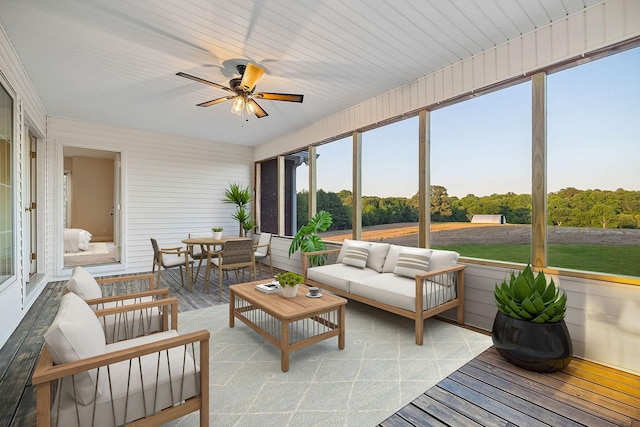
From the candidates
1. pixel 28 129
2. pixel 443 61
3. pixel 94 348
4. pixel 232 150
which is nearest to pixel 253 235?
pixel 232 150

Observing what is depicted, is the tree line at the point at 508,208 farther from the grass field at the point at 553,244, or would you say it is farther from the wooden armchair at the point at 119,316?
the wooden armchair at the point at 119,316

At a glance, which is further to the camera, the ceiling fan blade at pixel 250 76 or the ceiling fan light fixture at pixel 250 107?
the ceiling fan light fixture at pixel 250 107

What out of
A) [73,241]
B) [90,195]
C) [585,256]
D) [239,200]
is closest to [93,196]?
[90,195]

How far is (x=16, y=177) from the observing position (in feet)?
11.0

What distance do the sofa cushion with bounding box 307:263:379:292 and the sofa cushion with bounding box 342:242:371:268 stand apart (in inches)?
2.6

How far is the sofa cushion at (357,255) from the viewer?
13.5 ft

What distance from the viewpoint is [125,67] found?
346 centimetres

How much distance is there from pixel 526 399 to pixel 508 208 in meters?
1.98

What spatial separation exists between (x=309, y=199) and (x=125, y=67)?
11.4ft

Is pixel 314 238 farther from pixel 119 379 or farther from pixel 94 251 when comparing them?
pixel 94 251

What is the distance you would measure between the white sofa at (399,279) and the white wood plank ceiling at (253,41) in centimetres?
219

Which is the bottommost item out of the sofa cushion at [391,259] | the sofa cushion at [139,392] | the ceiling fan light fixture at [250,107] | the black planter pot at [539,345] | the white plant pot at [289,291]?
the black planter pot at [539,345]

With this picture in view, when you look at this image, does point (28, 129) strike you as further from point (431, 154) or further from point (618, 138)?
point (618, 138)

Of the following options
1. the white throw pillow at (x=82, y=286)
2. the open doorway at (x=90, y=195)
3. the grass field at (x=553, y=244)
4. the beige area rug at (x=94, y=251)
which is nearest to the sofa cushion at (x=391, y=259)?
the grass field at (x=553, y=244)
